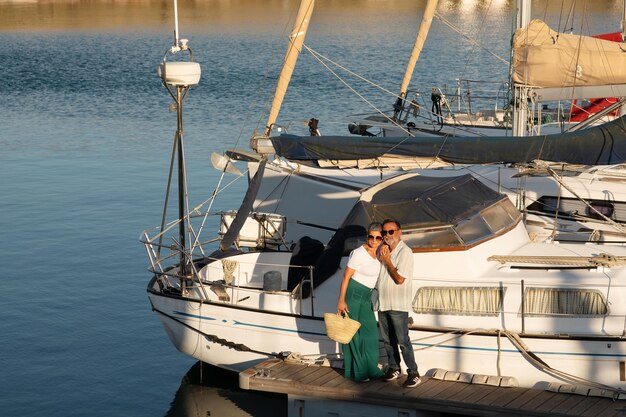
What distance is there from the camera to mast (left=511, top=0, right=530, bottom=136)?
2466 centimetres

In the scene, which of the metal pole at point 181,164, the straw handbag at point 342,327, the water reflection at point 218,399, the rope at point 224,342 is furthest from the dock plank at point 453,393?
the metal pole at point 181,164

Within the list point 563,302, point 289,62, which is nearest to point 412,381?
point 563,302

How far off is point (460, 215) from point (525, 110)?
26.6ft

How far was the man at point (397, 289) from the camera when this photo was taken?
52.1 ft

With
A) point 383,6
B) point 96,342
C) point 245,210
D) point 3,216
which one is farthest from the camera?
point 383,6

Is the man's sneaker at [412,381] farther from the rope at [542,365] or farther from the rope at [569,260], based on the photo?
the rope at [569,260]

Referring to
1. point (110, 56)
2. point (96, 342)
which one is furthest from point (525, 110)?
point (110, 56)

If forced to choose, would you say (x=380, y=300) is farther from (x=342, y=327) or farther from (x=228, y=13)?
(x=228, y=13)

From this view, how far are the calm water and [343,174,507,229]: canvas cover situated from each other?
3600 millimetres

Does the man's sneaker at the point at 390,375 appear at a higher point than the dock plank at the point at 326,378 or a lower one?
higher

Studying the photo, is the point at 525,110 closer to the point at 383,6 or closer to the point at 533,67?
the point at 533,67

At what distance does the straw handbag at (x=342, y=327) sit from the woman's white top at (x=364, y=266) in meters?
0.55

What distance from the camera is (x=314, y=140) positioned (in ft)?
65.6

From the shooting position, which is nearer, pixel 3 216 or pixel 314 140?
pixel 314 140
